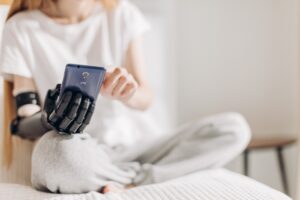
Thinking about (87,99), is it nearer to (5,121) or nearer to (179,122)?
(5,121)

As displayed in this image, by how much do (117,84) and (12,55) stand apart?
0.21 meters

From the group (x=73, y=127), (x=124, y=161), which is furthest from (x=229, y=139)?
(x=73, y=127)

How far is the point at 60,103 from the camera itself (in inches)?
21.9

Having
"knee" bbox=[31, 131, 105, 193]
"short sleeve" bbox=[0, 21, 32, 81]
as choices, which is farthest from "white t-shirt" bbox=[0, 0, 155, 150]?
"knee" bbox=[31, 131, 105, 193]

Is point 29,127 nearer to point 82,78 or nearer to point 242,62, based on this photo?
point 82,78

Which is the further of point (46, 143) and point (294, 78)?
point (294, 78)

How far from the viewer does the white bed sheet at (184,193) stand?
0.56m

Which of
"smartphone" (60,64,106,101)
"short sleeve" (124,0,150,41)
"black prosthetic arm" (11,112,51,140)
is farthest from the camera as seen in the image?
"short sleeve" (124,0,150,41)

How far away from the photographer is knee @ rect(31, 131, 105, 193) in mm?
604

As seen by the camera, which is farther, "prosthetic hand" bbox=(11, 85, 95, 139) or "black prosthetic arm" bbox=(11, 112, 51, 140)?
"black prosthetic arm" bbox=(11, 112, 51, 140)

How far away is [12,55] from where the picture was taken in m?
0.72

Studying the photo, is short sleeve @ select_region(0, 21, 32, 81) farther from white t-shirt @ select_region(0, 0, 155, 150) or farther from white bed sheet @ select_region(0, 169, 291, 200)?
white bed sheet @ select_region(0, 169, 291, 200)

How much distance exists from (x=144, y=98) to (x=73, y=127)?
29 centimetres

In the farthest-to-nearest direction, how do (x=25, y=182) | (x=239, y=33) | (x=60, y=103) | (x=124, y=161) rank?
(x=239, y=33), (x=124, y=161), (x=25, y=182), (x=60, y=103)
